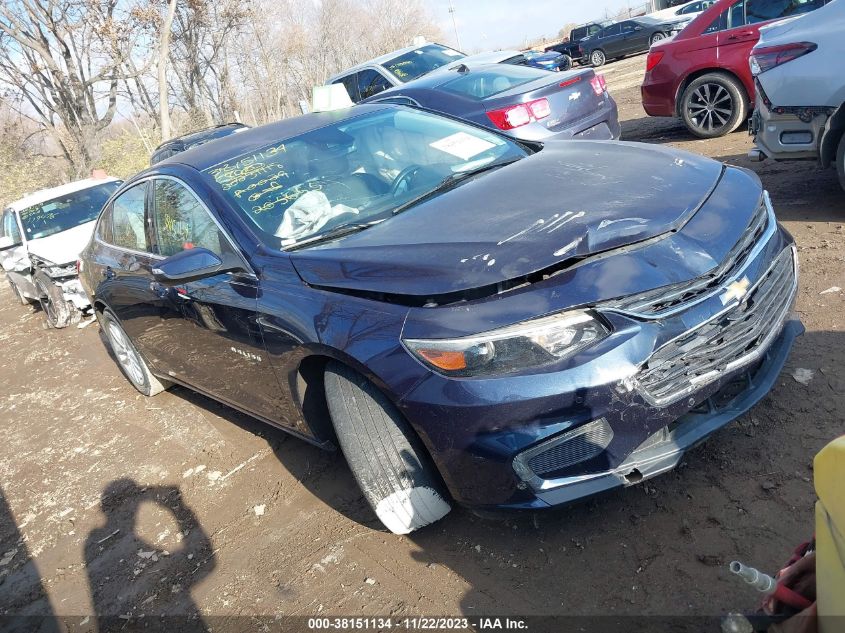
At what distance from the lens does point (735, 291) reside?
2354 millimetres

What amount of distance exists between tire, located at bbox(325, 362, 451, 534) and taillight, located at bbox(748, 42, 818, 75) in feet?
13.2

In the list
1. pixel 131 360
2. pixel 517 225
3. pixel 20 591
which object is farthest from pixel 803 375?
pixel 131 360

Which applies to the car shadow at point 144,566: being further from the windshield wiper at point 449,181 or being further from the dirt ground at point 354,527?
the windshield wiper at point 449,181

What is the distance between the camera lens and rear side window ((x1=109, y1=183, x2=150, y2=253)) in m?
4.18

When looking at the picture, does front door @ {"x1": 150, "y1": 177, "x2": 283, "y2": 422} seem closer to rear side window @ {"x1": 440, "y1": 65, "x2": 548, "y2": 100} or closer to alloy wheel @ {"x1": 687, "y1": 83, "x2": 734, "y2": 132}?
rear side window @ {"x1": 440, "y1": 65, "x2": 548, "y2": 100}

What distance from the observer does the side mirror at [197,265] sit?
3096 millimetres

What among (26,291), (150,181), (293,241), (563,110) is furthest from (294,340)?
(26,291)

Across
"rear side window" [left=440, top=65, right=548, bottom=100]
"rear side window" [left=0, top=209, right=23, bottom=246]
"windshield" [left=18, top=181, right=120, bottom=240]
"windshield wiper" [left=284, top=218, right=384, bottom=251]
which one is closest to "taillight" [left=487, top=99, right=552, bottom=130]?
"rear side window" [left=440, top=65, right=548, bottom=100]

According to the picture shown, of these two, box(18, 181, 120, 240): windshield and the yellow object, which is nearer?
the yellow object

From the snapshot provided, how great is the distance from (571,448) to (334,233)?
141 centimetres

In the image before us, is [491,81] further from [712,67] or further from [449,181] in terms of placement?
[449,181]

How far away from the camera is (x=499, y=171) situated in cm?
335

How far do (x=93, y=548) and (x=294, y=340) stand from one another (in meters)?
1.75

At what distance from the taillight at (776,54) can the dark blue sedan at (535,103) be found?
1924 millimetres
